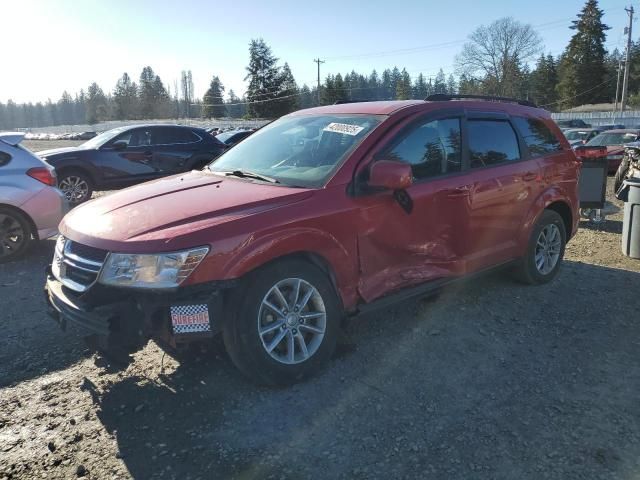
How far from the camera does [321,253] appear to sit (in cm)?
346

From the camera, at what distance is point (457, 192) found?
428 centimetres

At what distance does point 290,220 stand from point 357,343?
132cm

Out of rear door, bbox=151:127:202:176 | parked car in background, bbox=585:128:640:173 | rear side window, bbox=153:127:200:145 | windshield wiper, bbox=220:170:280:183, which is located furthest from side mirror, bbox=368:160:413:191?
parked car in background, bbox=585:128:640:173

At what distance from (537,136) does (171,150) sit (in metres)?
8.33

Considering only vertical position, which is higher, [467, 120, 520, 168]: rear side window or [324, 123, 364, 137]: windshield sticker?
[324, 123, 364, 137]: windshield sticker

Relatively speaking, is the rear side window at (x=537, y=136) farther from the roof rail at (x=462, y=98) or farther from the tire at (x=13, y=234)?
the tire at (x=13, y=234)

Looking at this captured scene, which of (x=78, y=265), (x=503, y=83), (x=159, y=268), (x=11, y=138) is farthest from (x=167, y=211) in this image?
(x=503, y=83)

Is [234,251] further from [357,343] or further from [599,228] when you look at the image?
[599,228]

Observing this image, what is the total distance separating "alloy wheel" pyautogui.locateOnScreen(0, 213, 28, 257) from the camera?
6.50m

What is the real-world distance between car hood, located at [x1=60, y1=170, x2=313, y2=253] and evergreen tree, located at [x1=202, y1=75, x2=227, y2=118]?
10256 cm

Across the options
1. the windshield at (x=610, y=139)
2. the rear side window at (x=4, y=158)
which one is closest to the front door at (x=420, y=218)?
the rear side window at (x=4, y=158)

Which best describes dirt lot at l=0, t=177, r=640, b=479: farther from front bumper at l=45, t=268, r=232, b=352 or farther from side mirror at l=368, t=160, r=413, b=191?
side mirror at l=368, t=160, r=413, b=191

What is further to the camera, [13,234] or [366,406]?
[13,234]

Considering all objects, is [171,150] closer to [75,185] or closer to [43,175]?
[75,185]
